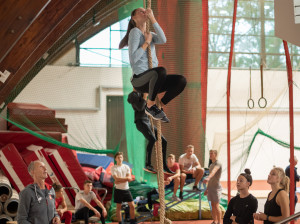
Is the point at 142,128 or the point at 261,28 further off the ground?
the point at 261,28

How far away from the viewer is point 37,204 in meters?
4.30

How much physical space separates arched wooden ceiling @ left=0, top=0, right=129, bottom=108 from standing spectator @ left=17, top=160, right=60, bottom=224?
3.39ft

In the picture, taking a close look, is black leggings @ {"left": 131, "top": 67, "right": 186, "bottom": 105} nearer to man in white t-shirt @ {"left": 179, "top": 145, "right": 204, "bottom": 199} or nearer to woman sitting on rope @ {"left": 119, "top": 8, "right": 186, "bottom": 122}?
woman sitting on rope @ {"left": 119, "top": 8, "right": 186, "bottom": 122}

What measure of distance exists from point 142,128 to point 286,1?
1.85 m

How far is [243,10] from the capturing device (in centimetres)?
861

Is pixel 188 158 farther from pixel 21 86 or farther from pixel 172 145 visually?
pixel 21 86

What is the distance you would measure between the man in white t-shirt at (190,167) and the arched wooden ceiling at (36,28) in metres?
2.54

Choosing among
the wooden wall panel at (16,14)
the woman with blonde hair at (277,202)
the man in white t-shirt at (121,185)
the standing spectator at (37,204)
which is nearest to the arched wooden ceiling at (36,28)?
the wooden wall panel at (16,14)

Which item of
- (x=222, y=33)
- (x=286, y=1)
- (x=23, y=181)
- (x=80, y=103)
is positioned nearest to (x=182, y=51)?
(x=222, y=33)

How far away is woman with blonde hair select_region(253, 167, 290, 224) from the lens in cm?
489

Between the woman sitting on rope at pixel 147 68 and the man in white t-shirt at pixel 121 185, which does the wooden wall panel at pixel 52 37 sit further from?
the woman sitting on rope at pixel 147 68

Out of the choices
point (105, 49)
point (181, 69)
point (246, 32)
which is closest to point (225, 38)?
point (246, 32)

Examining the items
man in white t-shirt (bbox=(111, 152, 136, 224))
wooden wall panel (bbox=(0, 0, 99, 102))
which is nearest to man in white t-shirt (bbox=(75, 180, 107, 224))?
man in white t-shirt (bbox=(111, 152, 136, 224))

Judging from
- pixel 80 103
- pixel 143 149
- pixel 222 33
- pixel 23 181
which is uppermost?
pixel 222 33
